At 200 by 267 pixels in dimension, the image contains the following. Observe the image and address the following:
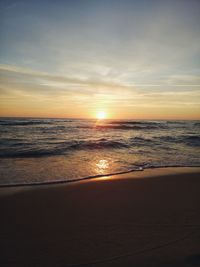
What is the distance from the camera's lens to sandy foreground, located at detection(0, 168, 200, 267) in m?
2.59

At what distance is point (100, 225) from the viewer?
3.38 meters

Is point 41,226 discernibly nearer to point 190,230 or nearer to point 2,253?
point 2,253

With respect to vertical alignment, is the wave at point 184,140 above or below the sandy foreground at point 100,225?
above

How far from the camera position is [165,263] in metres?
2.44

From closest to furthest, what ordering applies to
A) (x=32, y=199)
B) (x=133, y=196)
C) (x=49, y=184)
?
1. (x=32, y=199)
2. (x=133, y=196)
3. (x=49, y=184)

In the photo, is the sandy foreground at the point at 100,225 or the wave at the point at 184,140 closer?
the sandy foreground at the point at 100,225

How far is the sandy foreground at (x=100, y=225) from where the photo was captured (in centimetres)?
259

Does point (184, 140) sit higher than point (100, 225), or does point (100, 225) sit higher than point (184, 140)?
point (184, 140)

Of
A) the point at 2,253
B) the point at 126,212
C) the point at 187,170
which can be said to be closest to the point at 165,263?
the point at 126,212

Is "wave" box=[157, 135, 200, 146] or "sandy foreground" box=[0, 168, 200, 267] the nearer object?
"sandy foreground" box=[0, 168, 200, 267]

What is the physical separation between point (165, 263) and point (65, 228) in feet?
5.34

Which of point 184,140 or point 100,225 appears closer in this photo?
Answer: point 100,225

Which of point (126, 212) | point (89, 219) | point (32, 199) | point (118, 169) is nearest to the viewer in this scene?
point (89, 219)

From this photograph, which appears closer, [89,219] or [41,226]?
[41,226]
